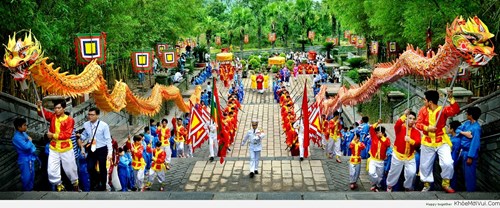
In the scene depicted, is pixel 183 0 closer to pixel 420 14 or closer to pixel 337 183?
pixel 420 14

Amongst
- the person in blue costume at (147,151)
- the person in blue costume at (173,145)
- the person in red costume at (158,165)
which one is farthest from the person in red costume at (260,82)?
the person in red costume at (158,165)

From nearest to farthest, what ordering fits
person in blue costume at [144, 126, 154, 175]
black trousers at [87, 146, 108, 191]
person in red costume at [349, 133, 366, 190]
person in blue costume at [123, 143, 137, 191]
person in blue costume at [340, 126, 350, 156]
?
black trousers at [87, 146, 108, 191] < person in blue costume at [123, 143, 137, 191] < person in red costume at [349, 133, 366, 190] < person in blue costume at [144, 126, 154, 175] < person in blue costume at [340, 126, 350, 156]

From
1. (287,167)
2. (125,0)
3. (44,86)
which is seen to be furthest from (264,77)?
(44,86)

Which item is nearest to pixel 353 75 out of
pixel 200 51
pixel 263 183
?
pixel 263 183

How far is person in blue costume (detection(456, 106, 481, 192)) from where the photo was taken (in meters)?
6.63

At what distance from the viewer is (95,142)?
766 centimetres

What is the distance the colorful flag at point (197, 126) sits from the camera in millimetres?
10367

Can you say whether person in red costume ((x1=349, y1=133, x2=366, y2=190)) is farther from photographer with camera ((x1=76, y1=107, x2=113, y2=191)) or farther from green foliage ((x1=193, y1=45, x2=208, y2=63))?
green foliage ((x1=193, y1=45, x2=208, y2=63))

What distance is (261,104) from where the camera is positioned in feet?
73.5

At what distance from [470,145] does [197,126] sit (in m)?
5.49

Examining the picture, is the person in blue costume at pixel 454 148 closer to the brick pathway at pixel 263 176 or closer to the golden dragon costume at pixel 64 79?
the brick pathway at pixel 263 176

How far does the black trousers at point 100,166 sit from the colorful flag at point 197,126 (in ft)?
8.60

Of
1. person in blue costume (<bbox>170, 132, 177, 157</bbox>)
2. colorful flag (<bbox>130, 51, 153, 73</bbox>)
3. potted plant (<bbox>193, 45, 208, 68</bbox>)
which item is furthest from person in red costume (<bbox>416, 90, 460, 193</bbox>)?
potted plant (<bbox>193, 45, 208, 68</bbox>)

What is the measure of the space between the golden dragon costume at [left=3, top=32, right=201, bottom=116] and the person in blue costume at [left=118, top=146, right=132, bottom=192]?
1724mm
